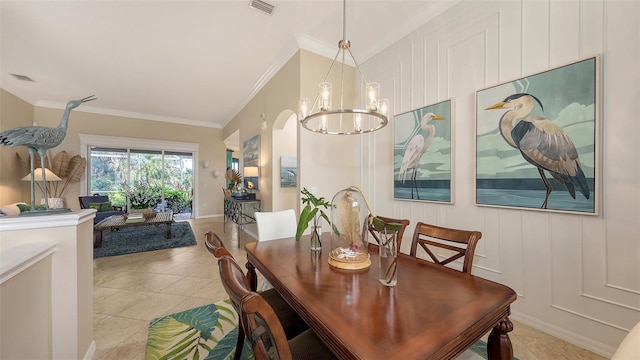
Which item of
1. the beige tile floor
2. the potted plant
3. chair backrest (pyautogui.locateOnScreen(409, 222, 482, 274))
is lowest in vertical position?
the beige tile floor

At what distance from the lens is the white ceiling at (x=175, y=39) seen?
2467 millimetres

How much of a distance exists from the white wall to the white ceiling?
620 millimetres

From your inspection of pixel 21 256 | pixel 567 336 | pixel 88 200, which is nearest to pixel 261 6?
pixel 21 256

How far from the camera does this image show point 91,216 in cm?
153

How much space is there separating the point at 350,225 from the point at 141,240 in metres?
4.86

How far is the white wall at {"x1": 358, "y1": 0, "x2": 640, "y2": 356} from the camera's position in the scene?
148cm

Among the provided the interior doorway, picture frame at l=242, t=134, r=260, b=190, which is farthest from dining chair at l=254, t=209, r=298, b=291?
picture frame at l=242, t=134, r=260, b=190

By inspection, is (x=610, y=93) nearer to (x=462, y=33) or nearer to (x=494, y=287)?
(x=462, y=33)

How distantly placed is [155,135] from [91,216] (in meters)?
6.17

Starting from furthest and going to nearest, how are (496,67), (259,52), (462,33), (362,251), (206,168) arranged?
(206,168) → (259,52) → (462,33) → (496,67) → (362,251)

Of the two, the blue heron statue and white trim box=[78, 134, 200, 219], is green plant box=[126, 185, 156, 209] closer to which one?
white trim box=[78, 134, 200, 219]

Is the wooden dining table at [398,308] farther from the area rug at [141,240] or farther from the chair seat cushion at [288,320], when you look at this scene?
the area rug at [141,240]

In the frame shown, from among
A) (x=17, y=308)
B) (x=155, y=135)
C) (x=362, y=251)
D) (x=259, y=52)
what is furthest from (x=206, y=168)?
(x=362, y=251)

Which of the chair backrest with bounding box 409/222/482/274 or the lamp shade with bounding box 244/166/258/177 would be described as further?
the lamp shade with bounding box 244/166/258/177
